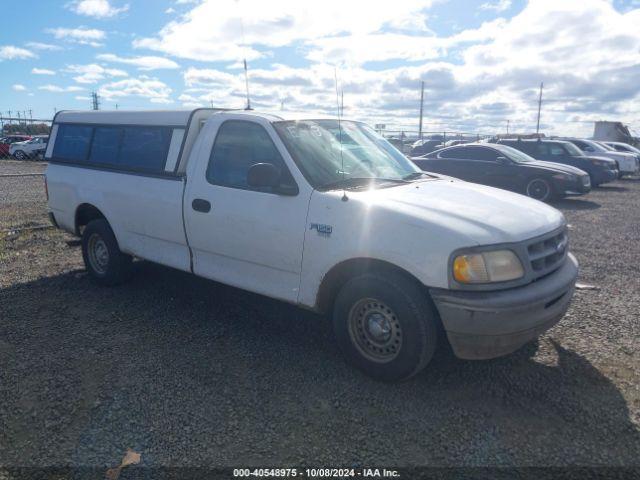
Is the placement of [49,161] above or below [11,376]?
above

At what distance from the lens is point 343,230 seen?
379 cm

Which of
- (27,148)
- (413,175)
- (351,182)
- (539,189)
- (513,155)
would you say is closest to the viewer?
(351,182)

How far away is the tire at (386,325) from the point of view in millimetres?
3537

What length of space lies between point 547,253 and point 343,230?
144 cm

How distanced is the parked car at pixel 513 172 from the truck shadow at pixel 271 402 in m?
9.60

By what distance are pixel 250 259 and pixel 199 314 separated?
47.2 inches

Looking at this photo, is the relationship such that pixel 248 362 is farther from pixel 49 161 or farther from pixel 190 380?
pixel 49 161

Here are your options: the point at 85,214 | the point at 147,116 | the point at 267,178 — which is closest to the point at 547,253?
the point at 267,178

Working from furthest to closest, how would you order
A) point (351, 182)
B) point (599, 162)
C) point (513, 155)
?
point (599, 162)
point (513, 155)
point (351, 182)

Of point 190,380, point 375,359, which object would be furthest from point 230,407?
point 375,359

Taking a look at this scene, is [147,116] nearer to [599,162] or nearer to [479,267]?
[479,267]

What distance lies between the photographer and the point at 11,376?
403 cm

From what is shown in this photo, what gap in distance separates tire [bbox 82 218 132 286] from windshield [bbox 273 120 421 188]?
256 centimetres

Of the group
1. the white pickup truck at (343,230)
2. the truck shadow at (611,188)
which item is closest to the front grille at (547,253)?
the white pickup truck at (343,230)
